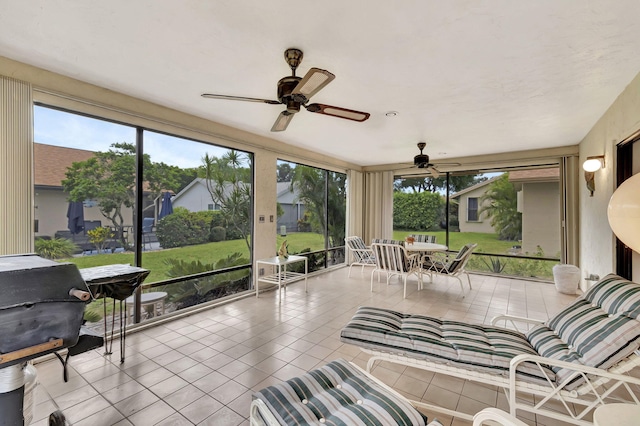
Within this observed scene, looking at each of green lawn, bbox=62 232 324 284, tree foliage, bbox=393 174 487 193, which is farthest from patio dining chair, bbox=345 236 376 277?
tree foliage, bbox=393 174 487 193

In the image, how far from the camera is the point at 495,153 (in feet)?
18.6

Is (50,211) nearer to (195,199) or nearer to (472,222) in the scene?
(195,199)

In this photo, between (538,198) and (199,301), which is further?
(538,198)

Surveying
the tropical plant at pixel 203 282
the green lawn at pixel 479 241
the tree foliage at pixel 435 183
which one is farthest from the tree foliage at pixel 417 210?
the tropical plant at pixel 203 282

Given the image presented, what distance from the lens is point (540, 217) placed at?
588 centimetres

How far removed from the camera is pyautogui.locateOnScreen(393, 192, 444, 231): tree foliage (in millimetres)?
6824

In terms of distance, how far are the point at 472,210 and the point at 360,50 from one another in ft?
18.2

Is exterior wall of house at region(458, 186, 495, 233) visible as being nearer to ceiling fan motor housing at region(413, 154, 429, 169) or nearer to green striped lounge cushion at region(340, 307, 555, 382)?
ceiling fan motor housing at region(413, 154, 429, 169)

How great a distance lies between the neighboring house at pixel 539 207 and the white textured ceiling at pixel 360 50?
2546 millimetres

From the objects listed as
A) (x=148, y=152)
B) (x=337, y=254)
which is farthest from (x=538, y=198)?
(x=148, y=152)

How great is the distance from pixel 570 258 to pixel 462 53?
483 cm

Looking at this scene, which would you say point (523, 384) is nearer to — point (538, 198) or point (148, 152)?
point (148, 152)

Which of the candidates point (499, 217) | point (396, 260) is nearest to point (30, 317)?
point (396, 260)

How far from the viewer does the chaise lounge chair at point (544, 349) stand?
4.87ft
